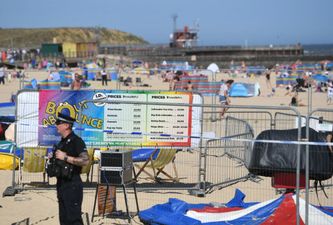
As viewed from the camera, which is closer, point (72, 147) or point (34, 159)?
point (72, 147)

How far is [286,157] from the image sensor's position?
8500 millimetres

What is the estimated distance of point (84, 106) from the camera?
10320mm

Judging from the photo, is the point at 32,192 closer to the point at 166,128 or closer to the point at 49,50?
the point at 166,128

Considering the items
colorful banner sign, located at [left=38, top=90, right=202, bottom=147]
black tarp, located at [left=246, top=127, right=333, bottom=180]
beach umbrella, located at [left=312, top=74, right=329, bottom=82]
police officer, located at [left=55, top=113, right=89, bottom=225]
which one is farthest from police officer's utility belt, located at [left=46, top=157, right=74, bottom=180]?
beach umbrella, located at [left=312, top=74, right=329, bottom=82]

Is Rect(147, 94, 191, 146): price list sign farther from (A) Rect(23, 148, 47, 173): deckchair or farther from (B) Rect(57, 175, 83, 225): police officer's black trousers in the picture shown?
(B) Rect(57, 175, 83, 225): police officer's black trousers

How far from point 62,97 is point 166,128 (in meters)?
1.82

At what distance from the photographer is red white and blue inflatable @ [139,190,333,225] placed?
789 cm

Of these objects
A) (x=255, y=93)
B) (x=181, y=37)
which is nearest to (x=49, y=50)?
(x=181, y=37)

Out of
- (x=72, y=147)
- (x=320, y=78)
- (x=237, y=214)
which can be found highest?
(x=320, y=78)

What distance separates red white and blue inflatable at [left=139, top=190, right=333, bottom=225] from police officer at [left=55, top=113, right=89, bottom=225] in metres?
1.67

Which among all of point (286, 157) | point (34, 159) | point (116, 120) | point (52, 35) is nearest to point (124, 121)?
point (116, 120)

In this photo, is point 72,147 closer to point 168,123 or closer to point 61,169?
point 61,169

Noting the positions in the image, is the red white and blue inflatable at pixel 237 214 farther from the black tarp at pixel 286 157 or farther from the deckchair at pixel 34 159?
the deckchair at pixel 34 159

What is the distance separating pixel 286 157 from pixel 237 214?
104 centimetres
